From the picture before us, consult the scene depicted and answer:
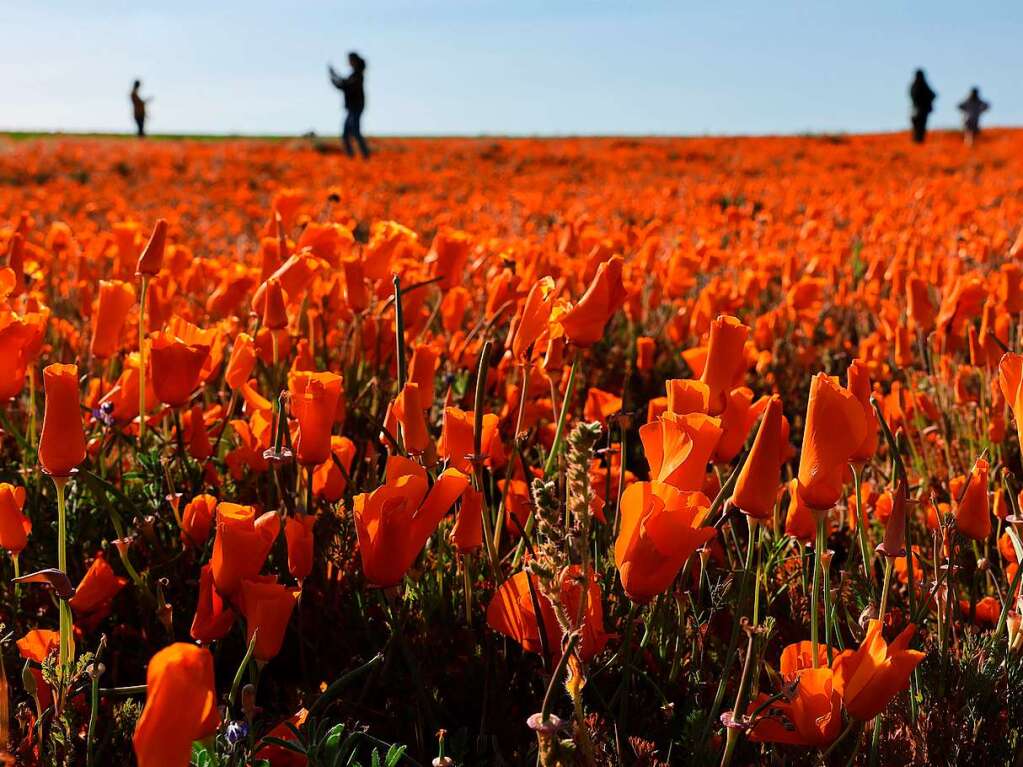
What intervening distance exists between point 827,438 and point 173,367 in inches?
38.5

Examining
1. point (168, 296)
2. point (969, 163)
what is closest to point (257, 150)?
point (969, 163)

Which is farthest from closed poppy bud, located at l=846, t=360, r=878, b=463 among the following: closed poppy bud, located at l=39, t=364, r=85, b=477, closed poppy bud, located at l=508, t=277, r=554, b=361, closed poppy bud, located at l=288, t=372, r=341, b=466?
closed poppy bud, located at l=39, t=364, r=85, b=477

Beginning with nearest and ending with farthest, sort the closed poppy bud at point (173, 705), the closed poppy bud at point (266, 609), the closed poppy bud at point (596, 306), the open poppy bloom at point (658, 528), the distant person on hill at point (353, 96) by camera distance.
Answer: the closed poppy bud at point (173, 705) → the open poppy bloom at point (658, 528) → the closed poppy bud at point (266, 609) → the closed poppy bud at point (596, 306) → the distant person on hill at point (353, 96)

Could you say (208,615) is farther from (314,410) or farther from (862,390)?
(862,390)

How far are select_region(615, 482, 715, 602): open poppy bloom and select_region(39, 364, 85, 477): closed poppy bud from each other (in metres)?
0.64

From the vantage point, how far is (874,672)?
0.99 m

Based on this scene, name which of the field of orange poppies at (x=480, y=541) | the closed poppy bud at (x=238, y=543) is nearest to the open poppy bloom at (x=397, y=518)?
the field of orange poppies at (x=480, y=541)

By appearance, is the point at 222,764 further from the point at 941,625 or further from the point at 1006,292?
the point at 1006,292

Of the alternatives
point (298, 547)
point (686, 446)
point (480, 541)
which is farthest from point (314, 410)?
point (686, 446)

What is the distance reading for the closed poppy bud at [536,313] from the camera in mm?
1403

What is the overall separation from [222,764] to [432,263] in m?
1.51

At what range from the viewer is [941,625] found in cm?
135

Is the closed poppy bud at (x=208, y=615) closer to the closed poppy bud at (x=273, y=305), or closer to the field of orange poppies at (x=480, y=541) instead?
the field of orange poppies at (x=480, y=541)

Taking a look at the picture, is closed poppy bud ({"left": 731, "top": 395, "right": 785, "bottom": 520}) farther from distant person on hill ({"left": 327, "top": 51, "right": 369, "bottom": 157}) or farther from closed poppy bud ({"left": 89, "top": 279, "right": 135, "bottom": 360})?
distant person on hill ({"left": 327, "top": 51, "right": 369, "bottom": 157})
